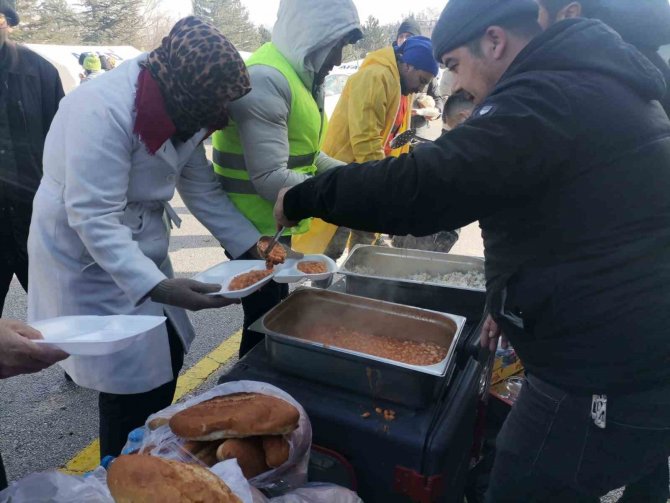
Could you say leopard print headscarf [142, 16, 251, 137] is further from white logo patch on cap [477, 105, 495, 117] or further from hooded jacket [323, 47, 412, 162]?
hooded jacket [323, 47, 412, 162]

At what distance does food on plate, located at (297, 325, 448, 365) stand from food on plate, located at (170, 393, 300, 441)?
43 cm

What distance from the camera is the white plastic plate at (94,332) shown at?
41.1 inches

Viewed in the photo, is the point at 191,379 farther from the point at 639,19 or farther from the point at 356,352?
the point at 639,19

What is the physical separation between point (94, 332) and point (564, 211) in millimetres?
1187

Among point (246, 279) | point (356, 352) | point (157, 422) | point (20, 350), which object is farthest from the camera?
point (246, 279)

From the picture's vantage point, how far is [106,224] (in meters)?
1.63

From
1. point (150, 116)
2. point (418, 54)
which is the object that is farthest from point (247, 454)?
point (418, 54)

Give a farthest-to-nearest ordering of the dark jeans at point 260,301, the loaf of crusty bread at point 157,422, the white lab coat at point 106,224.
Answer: the dark jeans at point 260,301 < the white lab coat at point 106,224 < the loaf of crusty bread at point 157,422

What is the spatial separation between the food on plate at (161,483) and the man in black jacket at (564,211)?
0.75 meters

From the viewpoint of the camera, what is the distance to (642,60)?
1.22 meters

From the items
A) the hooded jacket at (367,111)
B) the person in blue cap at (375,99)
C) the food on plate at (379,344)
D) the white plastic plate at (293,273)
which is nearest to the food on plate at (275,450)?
the food on plate at (379,344)

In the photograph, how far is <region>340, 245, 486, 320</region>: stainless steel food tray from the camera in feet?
7.40

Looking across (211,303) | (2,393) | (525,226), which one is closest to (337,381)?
(211,303)

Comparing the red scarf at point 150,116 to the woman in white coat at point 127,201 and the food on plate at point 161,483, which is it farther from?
the food on plate at point 161,483
